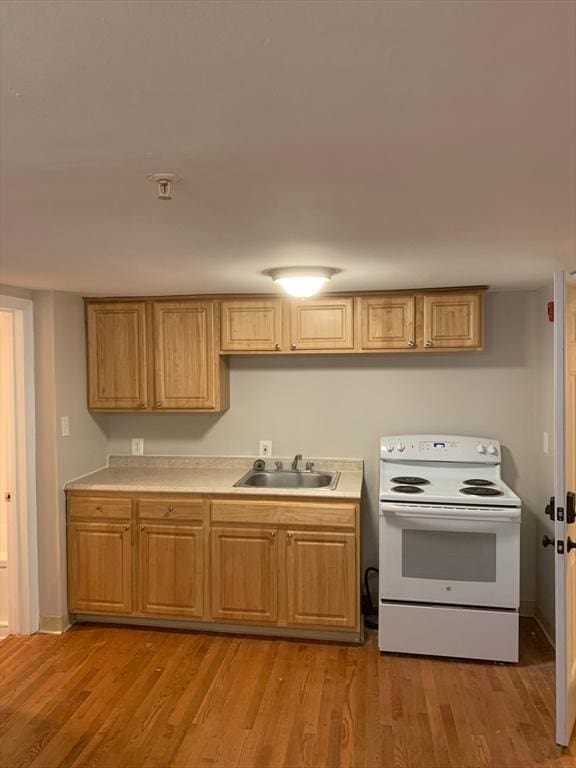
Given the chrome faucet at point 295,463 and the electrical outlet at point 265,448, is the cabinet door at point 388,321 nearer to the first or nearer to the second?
the chrome faucet at point 295,463

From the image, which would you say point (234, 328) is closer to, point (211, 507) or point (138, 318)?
point (138, 318)

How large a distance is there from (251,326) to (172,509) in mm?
1243

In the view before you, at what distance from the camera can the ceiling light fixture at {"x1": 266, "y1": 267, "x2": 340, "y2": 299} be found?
2639 millimetres

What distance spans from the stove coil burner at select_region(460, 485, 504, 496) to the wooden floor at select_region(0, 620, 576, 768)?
0.92m

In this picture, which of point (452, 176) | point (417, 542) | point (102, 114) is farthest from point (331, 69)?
point (417, 542)

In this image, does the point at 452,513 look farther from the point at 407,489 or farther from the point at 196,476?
the point at 196,476

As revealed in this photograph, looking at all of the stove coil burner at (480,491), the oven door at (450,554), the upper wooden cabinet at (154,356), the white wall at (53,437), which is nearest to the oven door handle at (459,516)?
the oven door at (450,554)

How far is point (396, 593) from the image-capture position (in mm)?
3244

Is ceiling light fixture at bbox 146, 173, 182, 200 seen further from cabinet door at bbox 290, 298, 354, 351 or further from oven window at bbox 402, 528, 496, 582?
oven window at bbox 402, 528, 496, 582

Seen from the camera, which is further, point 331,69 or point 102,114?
point 102,114

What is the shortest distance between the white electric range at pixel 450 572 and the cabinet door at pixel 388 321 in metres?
0.90

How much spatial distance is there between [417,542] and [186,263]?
198cm

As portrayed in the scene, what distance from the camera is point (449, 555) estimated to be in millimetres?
3199

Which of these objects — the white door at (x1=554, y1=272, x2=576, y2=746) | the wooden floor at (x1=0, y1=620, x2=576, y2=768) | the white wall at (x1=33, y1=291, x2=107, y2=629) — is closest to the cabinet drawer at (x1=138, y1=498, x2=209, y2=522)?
the white wall at (x1=33, y1=291, x2=107, y2=629)
